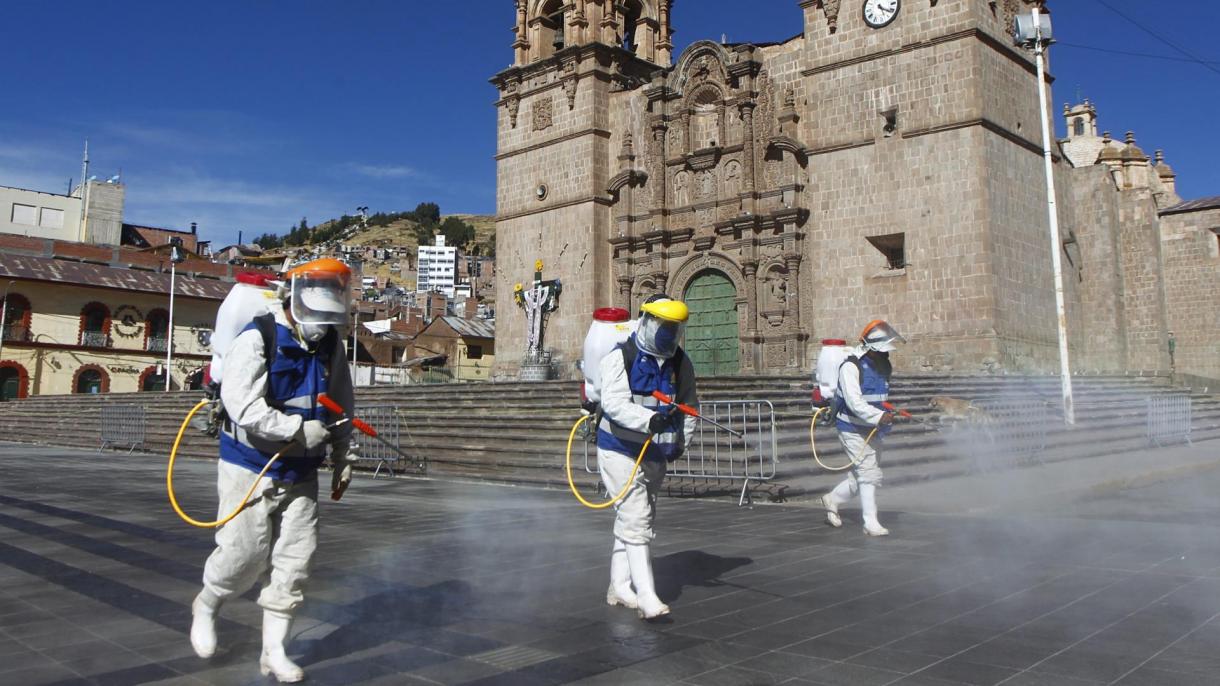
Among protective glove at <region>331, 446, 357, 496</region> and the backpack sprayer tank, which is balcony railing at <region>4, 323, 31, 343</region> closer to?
the backpack sprayer tank

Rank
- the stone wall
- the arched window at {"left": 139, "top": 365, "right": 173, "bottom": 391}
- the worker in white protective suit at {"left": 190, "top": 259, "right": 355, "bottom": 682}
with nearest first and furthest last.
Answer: the worker in white protective suit at {"left": 190, "top": 259, "right": 355, "bottom": 682} < the stone wall < the arched window at {"left": 139, "top": 365, "right": 173, "bottom": 391}

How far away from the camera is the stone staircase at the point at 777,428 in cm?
1248

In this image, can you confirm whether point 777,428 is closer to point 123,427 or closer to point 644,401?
point 644,401

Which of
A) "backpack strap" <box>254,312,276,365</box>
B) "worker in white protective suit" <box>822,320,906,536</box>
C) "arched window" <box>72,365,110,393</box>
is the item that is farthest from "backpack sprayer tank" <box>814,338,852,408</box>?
"arched window" <box>72,365,110,393</box>

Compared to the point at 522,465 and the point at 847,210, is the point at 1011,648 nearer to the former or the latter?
the point at 522,465

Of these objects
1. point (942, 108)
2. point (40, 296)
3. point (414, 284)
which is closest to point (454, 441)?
point (942, 108)

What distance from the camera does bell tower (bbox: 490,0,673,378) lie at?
29.6 metres

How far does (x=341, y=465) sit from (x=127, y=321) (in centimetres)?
4682

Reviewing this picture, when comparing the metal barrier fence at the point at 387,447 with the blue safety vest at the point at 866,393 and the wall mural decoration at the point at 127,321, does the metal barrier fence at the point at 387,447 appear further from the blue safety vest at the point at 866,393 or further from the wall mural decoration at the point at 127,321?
the wall mural decoration at the point at 127,321

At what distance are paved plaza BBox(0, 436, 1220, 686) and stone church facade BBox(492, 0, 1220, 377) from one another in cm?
1460

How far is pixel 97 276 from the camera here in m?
44.2

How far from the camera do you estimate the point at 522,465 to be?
13875 millimetres

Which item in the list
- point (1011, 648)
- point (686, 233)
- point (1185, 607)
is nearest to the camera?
point (1011, 648)

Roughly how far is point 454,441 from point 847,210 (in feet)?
45.6
